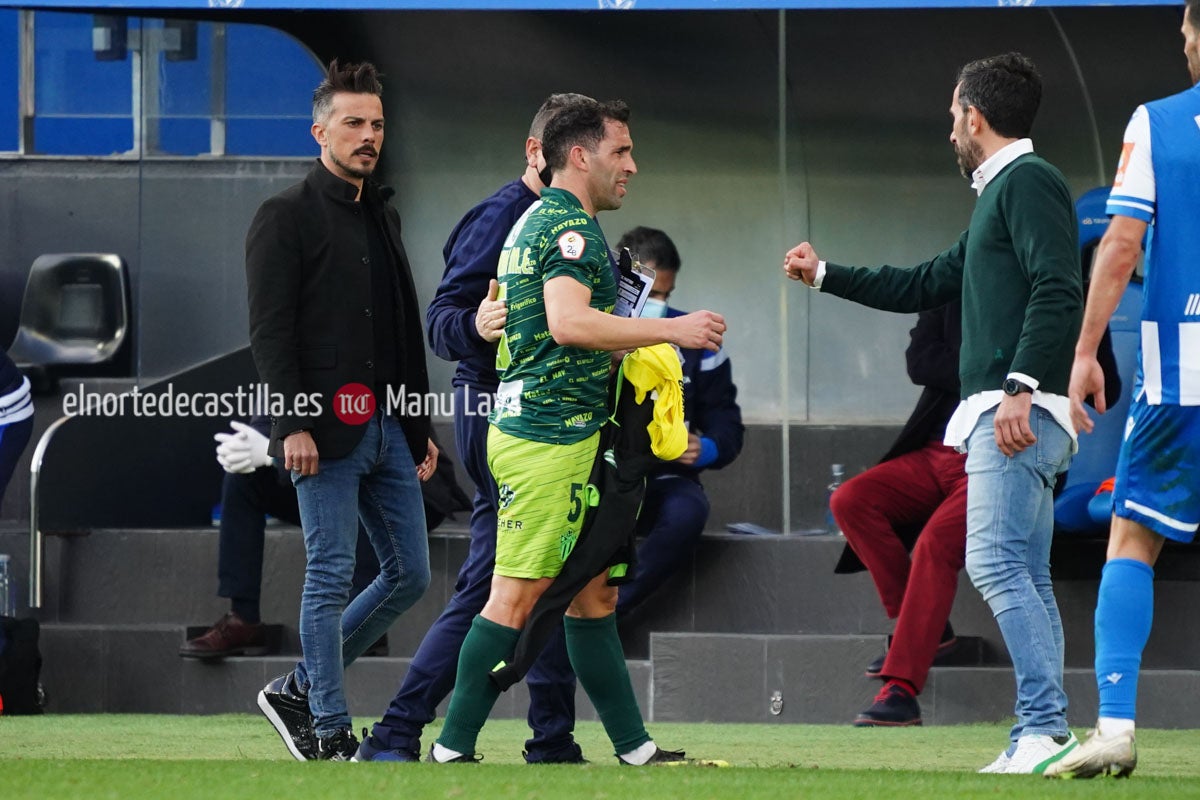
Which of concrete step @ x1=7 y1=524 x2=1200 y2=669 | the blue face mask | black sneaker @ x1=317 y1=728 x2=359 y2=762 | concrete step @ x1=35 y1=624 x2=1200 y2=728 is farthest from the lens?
the blue face mask

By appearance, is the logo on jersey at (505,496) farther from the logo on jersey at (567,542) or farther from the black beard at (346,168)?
the black beard at (346,168)

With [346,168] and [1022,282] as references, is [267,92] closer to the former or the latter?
[346,168]

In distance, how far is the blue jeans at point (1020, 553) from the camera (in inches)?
184

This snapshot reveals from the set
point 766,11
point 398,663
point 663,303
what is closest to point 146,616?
point 398,663

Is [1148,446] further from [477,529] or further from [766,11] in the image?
[766,11]

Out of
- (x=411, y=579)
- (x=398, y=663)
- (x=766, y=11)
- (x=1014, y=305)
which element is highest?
(x=766, y=11)

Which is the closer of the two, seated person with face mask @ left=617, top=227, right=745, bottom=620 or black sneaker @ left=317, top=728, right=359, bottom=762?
black sneaker @ left=317, top=728, right=359, bottom=762

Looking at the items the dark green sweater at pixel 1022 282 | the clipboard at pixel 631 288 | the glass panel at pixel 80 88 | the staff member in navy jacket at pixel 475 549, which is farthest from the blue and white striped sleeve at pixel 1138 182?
the glass panel at pixel 80 88

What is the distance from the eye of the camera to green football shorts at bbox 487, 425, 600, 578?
465 cm

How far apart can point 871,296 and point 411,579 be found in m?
1.46

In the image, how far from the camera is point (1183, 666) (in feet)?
23.7

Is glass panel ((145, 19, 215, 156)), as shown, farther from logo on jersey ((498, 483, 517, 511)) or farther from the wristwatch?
the wristwatch

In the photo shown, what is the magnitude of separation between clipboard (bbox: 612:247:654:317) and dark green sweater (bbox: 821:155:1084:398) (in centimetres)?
79

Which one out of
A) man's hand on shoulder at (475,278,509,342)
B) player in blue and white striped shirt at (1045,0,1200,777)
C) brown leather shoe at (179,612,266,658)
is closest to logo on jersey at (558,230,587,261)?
man's hand on shoulder at (475,278,509,342)
